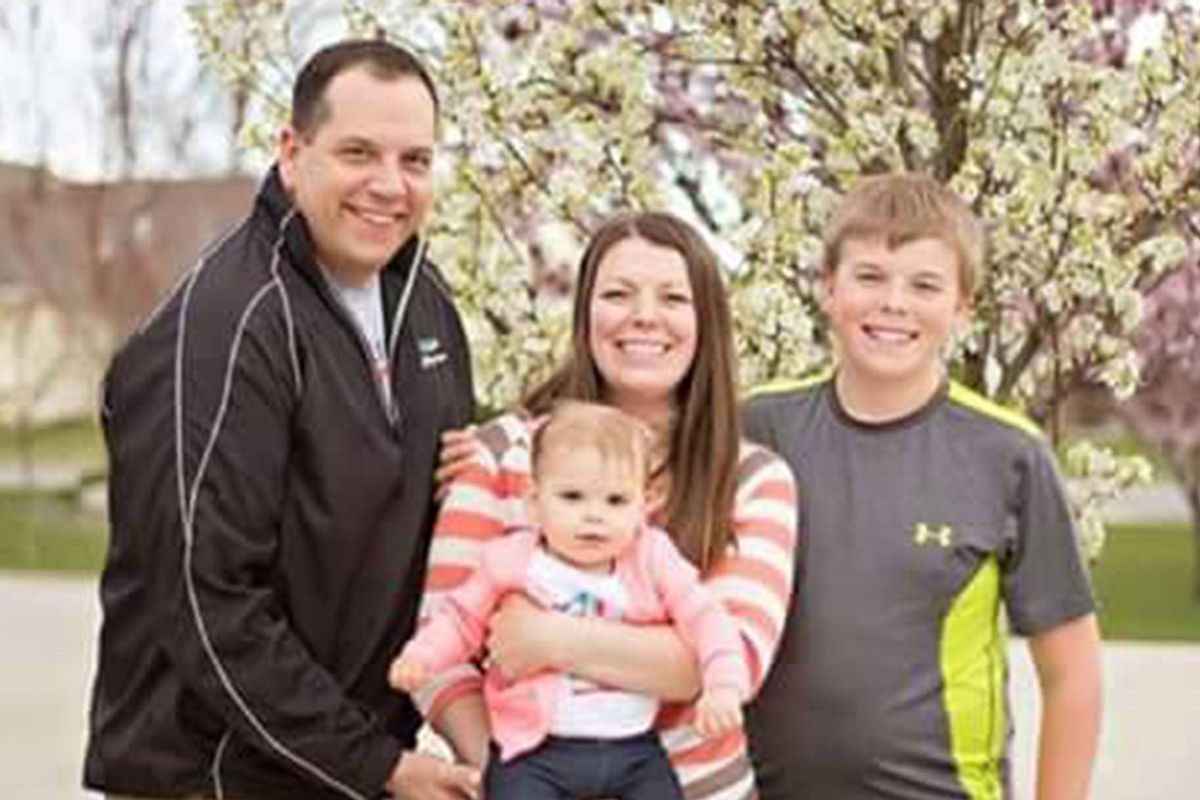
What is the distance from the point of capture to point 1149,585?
76.4 feet

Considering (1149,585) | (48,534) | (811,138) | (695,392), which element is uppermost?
(811,138)

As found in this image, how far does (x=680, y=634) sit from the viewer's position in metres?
2.96

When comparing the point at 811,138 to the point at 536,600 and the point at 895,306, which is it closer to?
the point at 895,306

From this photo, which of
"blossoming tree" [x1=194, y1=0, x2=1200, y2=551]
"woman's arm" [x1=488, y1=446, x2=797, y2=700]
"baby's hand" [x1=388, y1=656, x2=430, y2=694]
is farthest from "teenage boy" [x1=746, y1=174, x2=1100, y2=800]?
"blossoming tree" [x1=194, y1=0, x2=1200, y2=551]

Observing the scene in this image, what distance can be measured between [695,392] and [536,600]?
0.37m

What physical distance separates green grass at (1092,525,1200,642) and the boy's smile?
39.8 feet

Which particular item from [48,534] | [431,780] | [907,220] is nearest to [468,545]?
[431,780]

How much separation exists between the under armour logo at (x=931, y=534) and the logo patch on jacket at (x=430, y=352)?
74 cm

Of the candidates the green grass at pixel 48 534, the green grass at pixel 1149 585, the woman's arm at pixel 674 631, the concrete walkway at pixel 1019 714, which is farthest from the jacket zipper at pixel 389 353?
the green grass at pixel 48 534

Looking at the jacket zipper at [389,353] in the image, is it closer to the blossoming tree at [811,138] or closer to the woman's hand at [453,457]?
the woman's hand at [453,457]

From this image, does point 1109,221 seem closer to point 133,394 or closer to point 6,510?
point 133,394

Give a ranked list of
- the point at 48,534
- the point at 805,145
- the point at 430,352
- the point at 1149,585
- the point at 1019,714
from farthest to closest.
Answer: the point at 48,534
the point at 1149,585
the point at 1019,714
the point at 805,145
the point at 430,352

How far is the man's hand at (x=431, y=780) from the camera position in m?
3.07

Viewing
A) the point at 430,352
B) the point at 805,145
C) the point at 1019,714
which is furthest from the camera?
the point at 1019,714
